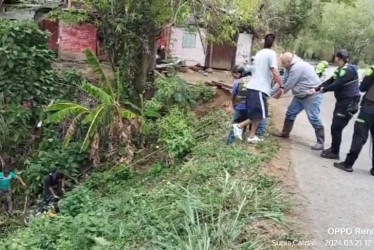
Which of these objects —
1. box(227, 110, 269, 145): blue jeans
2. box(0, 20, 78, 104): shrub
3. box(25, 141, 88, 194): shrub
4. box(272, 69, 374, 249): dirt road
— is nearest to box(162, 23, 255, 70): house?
box(0, 20, 78, 104): shrub

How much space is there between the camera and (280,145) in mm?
7719

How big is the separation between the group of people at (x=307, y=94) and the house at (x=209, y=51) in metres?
14.1

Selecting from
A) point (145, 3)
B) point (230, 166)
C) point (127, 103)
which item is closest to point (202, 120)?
point (127, 103)

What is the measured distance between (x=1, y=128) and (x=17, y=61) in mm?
1923

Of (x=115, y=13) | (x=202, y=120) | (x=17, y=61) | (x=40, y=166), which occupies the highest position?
(x=115, y=13)

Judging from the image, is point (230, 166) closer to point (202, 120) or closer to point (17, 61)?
point (202, 120)

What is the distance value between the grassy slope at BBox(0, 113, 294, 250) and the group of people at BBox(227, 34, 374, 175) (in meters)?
0.64

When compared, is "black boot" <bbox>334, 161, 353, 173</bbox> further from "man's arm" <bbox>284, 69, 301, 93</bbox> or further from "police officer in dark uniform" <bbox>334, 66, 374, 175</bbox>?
"man's arm" <bbox>284, 69, 301, 93</bbox>

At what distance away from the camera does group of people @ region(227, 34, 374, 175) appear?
6657 mm

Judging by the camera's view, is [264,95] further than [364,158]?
No

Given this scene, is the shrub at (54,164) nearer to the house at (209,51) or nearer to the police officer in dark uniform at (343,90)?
the police officer in dark uniform at (343,90)

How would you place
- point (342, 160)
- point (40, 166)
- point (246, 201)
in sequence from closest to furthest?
point (246, 201) → point (342, 160) → point (40, 166)

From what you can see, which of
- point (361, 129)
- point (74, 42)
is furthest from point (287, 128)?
point (74, 42)

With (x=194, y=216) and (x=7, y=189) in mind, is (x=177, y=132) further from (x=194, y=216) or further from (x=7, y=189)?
(x=194, y=216)
